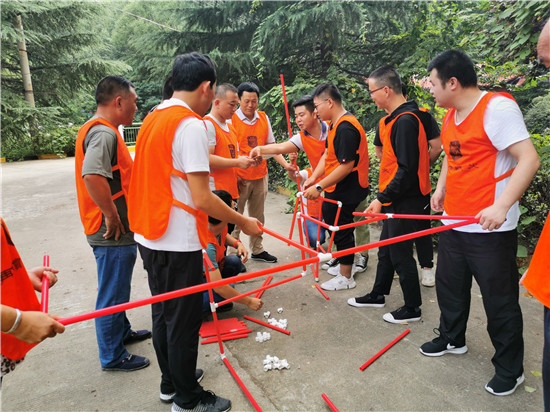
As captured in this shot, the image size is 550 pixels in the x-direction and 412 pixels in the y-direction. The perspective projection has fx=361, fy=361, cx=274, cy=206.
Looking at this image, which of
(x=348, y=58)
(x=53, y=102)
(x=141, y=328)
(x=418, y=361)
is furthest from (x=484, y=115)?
(x=53, y=102)

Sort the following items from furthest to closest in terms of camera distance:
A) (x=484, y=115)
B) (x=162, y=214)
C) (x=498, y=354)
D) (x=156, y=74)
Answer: (x=156, y=74), (x=498, y=354), (x=484, y=115), (x=162, y=214)

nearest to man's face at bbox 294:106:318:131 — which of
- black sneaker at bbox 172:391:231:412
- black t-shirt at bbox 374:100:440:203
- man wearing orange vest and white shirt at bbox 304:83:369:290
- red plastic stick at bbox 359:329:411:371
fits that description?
man wearing orange vest and white shirt at bbox 304:83:369:290

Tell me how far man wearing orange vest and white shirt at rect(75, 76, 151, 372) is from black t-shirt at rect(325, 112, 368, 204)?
6.16ft

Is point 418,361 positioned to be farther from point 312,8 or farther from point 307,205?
point 312,8

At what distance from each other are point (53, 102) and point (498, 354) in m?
18.8

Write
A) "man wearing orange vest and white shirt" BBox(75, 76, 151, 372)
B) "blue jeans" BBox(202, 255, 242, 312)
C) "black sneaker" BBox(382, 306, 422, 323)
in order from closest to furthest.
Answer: "man wearing orange vest and white shirt" BBox(75, 76, 151, 372) → "black sneaker" BBox(382, 306, 422, 323) → "blue jeans" BBox(202, 255, 242, 312)

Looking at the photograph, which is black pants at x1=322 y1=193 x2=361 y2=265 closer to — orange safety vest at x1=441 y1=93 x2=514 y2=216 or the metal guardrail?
orange safety vest at x1=441 y1=93 x2=514 y2=216

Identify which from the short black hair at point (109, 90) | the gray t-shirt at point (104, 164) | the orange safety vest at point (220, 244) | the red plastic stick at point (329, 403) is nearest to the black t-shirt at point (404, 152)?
the orange safety vest at point (220, 244)

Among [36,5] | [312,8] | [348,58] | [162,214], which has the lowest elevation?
[162,214]

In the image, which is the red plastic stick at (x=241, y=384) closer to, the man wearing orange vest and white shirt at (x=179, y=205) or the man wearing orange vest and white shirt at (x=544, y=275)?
the man wearing orange vest and white shirt at (x=179, y=205)

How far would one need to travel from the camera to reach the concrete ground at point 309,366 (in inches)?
93.3

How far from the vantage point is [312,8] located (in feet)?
21.1

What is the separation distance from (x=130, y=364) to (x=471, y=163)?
2.79m

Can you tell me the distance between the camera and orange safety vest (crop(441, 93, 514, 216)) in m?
2.22
